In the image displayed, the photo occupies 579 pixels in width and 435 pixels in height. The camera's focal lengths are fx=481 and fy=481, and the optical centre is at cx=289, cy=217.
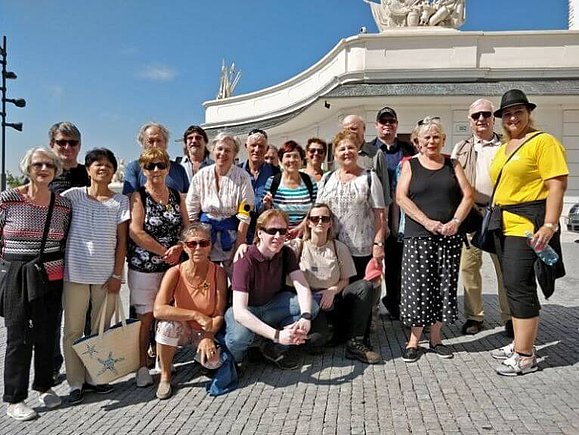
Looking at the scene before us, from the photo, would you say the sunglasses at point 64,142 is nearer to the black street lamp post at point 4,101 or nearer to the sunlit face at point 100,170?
the sunlit face at point 100,170

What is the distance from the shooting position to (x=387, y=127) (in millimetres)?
5238

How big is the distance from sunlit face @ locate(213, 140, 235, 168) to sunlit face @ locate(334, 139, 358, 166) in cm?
99

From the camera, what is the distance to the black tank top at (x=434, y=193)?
408 cm

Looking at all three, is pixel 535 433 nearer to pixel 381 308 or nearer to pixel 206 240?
pixel 206 240

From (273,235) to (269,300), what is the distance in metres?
0.59

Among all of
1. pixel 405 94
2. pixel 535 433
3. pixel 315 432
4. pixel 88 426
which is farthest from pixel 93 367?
pixel 405 94

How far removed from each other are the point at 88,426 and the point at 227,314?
125 cm

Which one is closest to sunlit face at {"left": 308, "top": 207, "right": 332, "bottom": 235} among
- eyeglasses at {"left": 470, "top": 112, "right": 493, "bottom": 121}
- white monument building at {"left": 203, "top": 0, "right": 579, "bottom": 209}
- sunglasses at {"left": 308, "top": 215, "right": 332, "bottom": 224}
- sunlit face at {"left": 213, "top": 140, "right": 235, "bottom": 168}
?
sunglasses at {"left": 308, "top": 215, "right": 332, "bottom": 224}

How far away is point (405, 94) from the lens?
51.2 ft

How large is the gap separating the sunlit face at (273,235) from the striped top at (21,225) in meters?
1.56

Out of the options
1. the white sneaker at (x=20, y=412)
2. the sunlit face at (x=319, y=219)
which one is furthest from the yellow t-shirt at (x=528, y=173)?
the white sneaker at (x=20, y=412)

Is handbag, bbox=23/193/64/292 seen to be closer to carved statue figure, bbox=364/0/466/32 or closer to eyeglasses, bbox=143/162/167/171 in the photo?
eyeglasses, bbox=143/162/167/171

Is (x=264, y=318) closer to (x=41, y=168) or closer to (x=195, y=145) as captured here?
(x=41, y=168)

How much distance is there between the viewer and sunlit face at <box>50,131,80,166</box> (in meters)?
4.03
